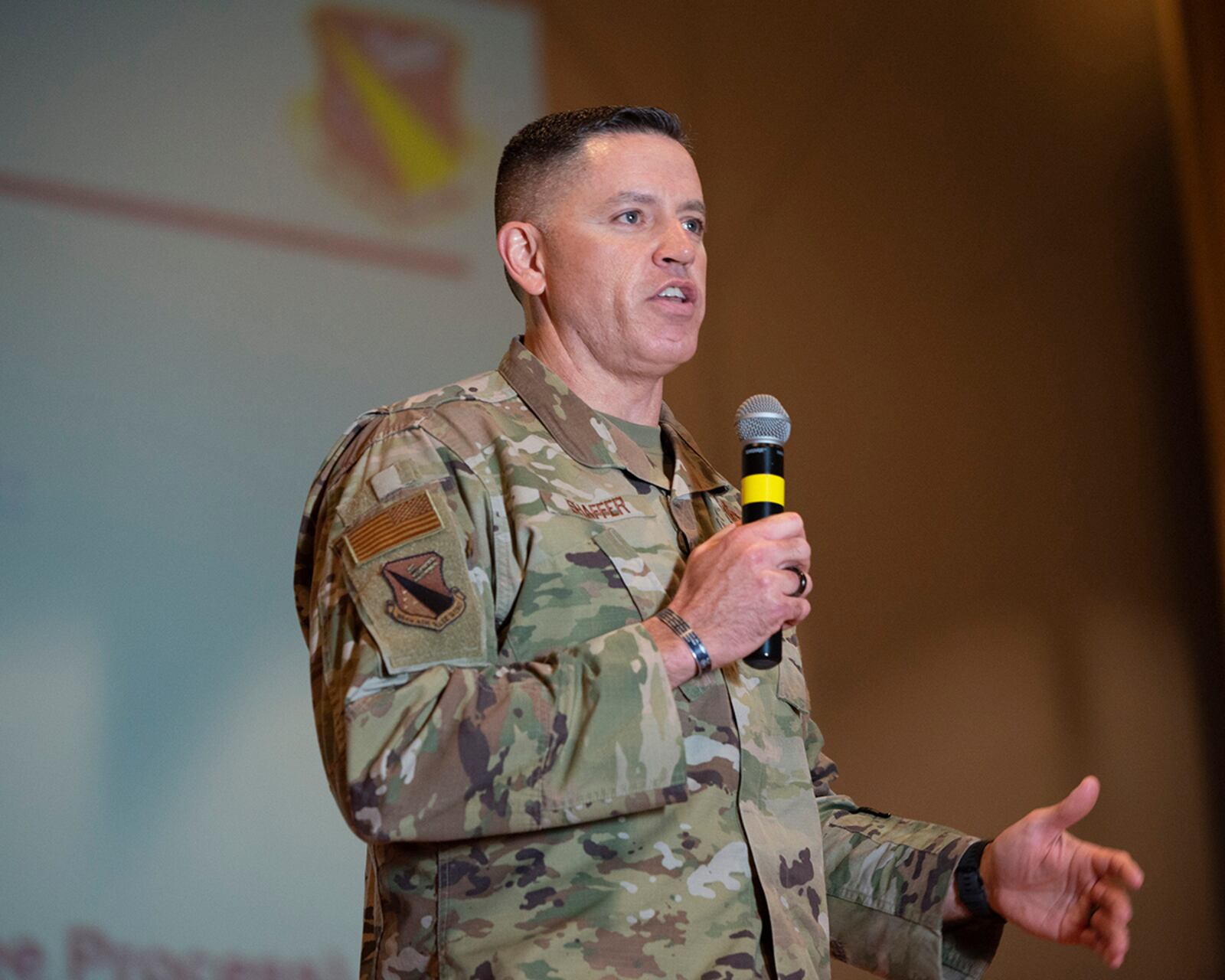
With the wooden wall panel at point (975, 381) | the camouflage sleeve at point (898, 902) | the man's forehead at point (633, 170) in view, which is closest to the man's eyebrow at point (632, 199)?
the man's forehead at point (633, 170)

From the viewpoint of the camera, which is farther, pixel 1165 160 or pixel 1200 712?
pixel 1165 160

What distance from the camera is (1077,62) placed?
4676 mm

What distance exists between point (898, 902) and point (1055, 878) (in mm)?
193

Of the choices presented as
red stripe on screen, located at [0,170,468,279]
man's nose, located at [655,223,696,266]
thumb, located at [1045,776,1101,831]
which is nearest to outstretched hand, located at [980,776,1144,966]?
thumb, located at [1045,776,1101,831]

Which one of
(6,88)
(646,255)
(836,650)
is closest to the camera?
(646,255)

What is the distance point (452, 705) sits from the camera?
50.2 inches

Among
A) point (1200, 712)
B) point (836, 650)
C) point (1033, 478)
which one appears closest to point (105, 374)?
point (836, 650)

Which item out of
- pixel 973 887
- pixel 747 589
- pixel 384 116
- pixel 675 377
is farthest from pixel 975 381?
pixel 747 589

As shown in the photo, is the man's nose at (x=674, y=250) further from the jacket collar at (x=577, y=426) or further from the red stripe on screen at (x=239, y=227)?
the red stripe on screen at (x=239, y=227)

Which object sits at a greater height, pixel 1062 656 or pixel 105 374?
pixel 105 374

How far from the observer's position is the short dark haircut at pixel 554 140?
1864mm

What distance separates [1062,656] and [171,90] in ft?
9.97

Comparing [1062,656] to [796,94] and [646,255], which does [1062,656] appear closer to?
[796,94]

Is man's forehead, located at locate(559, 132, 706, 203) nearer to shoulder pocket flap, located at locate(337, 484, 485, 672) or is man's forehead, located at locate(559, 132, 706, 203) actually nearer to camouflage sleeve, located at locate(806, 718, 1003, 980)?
shoulder pocket flap, located at locate(337, 484, 485, 672)
